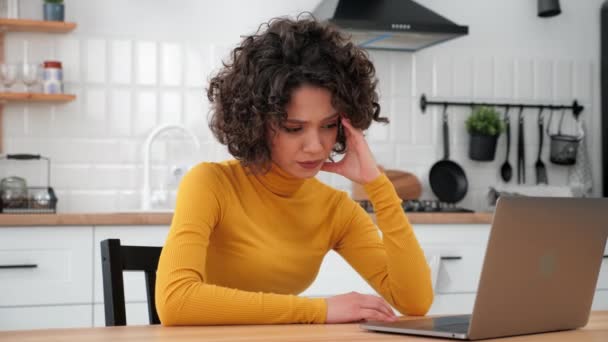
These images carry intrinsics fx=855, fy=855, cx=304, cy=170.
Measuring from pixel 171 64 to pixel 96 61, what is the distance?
33cm

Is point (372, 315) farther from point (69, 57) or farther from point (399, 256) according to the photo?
point (69, 57)

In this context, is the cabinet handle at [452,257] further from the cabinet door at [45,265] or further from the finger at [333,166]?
the finger at [333,166]

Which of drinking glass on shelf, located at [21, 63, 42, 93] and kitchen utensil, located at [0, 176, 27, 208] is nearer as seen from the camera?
kitchen utensil, located at [0, 176, 27, 208]

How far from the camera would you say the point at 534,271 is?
4.25 feet

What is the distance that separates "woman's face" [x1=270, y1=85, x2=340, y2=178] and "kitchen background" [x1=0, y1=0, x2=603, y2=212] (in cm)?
206

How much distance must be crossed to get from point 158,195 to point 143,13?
31.7 inches

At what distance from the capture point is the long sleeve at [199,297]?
1.48 m

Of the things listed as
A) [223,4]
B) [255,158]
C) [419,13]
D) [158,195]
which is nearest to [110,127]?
[158,195]

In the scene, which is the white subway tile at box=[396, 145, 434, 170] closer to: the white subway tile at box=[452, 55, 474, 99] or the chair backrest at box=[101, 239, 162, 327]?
the white subway tile at box=[452, 55, 474, 99]

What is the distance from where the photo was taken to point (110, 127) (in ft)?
12.2

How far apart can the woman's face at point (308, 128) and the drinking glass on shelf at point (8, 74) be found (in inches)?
81.3

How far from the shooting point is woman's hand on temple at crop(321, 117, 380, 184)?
181cm

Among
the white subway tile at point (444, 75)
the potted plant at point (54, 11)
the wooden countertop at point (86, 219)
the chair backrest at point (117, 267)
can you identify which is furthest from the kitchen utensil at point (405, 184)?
the chair backrest at point (117, 267)

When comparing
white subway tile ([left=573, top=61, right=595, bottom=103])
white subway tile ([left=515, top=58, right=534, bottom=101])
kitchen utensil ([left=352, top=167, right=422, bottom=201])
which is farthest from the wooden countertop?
white subway tile ([left=573, top=61, right=595, bottom=103])
